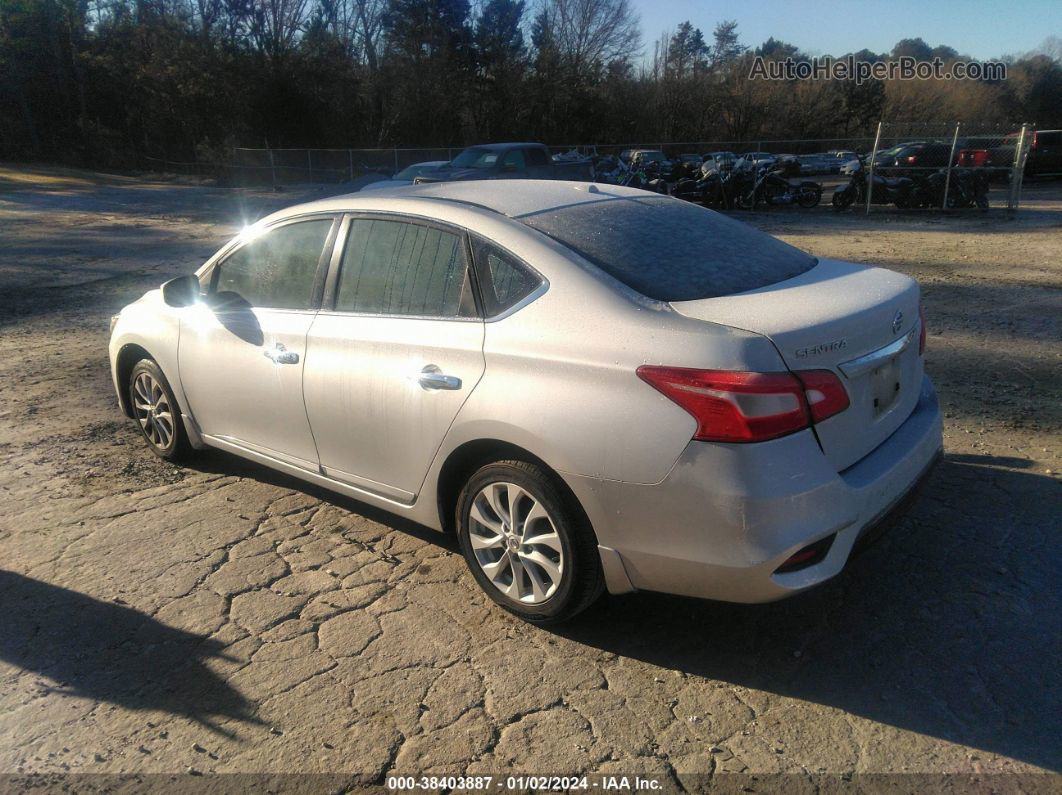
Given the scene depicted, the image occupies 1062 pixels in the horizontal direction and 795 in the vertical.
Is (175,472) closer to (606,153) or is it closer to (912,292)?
(912,292)

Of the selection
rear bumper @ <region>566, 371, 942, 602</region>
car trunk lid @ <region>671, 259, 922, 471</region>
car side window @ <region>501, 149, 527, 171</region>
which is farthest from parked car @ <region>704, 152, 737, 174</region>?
rear bumper @ <region>566, 371, 942, 602</region>

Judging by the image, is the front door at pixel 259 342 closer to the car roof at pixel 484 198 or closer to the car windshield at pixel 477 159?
the car roof at pixel 484 198

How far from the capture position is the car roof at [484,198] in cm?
369

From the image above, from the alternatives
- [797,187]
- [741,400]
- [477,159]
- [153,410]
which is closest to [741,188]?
[797,187]

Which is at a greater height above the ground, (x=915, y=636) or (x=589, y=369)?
(x=589, y=369)

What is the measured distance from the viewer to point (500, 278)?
10.9 feet

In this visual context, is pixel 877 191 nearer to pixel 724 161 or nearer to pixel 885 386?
pixel 724 161

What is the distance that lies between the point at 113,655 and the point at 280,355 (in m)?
1.52

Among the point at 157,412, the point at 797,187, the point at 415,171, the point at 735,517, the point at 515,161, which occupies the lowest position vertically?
the point at 157,412

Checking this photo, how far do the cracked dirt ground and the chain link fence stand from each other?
1752cm

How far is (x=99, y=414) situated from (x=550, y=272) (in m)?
4.40

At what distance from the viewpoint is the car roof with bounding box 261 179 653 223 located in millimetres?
3686

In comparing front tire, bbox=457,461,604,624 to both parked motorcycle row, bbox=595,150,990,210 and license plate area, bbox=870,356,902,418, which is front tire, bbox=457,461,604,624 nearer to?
license plate area, bbox=870,356,902,418

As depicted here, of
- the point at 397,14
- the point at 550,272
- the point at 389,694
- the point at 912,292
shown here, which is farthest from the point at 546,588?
the point at 397,14
